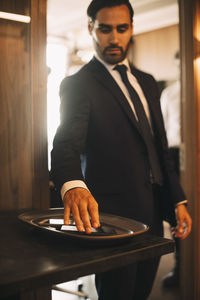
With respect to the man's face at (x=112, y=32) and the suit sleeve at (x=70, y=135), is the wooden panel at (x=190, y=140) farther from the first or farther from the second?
the suit sleeve at (x=70, y=135)

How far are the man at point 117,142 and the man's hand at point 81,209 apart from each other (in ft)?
0.87

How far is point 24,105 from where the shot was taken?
1480 millimetres

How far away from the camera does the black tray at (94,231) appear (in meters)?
0.85

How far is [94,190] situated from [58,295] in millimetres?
1490

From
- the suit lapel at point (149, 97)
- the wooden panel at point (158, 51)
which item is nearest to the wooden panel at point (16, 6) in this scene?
the suit lapel at point (149, 97)

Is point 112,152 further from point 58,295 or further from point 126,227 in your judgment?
point 58,295

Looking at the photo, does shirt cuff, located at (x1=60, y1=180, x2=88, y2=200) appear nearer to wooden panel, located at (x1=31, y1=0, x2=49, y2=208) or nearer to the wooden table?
the wooden table

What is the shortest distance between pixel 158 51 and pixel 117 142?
438 centimetres

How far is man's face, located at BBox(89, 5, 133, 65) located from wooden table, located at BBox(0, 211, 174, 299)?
3.05 ft

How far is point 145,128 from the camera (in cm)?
161

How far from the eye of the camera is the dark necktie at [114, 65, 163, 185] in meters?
1.58

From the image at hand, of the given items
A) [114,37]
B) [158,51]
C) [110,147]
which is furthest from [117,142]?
[158,51]

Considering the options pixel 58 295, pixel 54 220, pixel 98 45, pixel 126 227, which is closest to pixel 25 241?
pixel 54 220

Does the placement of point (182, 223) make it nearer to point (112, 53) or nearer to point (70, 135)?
point (70, 135)
